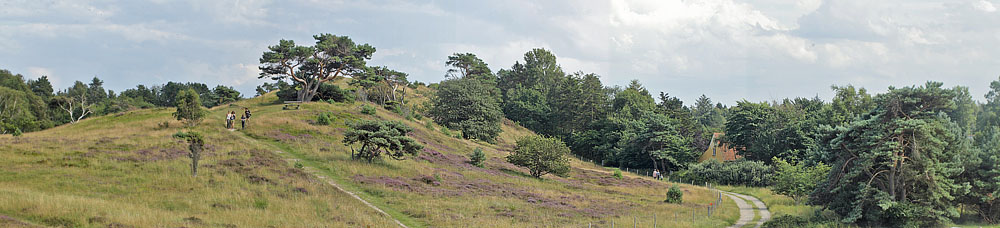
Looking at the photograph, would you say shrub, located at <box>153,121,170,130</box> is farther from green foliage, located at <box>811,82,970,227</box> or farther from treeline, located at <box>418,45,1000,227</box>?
green foliage, located at <box>811,82,970,227</box>

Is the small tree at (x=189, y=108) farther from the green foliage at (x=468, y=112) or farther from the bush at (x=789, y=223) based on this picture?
the bush at (x=789, y=223)

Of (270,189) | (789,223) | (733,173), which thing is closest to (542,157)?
(789,223)

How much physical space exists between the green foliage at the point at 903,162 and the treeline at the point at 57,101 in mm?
55564

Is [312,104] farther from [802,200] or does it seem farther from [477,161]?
[802,200]

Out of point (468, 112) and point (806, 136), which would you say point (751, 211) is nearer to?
point (806, 136)

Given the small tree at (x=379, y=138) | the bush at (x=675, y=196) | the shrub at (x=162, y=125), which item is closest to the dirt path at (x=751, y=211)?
the bush at (x=675, y=196)

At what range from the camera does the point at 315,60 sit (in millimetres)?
69125

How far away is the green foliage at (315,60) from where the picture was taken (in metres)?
65.9

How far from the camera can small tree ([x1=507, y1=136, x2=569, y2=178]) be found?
4578 centimetres

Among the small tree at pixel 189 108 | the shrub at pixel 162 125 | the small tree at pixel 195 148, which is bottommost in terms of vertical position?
the small tree at pixel 195 148

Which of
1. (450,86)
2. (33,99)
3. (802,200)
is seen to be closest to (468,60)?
(450,86)

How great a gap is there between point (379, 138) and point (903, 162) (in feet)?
92.7

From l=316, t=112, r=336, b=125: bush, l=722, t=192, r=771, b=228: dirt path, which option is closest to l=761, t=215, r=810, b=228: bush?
l=722, t=192, r=771, b=228: dirt path

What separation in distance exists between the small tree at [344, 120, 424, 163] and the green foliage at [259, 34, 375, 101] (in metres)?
32.2
